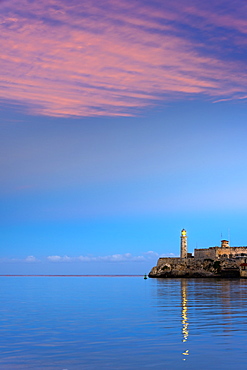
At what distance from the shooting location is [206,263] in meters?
131

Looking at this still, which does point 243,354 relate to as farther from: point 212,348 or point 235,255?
point 235,255

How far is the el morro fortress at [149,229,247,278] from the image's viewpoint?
12712 cm

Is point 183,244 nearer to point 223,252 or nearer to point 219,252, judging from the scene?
point 219,252

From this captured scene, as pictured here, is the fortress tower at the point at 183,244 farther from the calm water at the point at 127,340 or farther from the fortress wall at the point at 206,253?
the calm water at the point at 127,340

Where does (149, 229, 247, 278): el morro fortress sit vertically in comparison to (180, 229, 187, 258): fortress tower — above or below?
below

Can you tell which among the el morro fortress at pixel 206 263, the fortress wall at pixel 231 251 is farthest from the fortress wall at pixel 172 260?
the fortress wall at pixel 231 251

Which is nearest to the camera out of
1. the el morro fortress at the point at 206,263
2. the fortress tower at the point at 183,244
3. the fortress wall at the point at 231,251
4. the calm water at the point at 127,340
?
the calm water at the point at 127,340

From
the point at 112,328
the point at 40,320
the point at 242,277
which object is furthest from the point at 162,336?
the point at 242,277

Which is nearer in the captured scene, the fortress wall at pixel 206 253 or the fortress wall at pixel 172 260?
the fortress wall at pixel 206 253

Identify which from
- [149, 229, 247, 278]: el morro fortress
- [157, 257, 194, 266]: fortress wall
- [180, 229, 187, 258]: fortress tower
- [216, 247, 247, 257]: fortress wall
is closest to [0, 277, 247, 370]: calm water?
[149, 229, 247, 278]: el morro fortress

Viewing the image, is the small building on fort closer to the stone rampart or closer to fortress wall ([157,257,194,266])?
the stone rampart

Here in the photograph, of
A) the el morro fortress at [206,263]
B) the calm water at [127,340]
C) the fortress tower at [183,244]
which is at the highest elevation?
the fortress tower at [183,244]

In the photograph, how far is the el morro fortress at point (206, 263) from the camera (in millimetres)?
127125

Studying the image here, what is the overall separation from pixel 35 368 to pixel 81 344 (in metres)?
4.79
